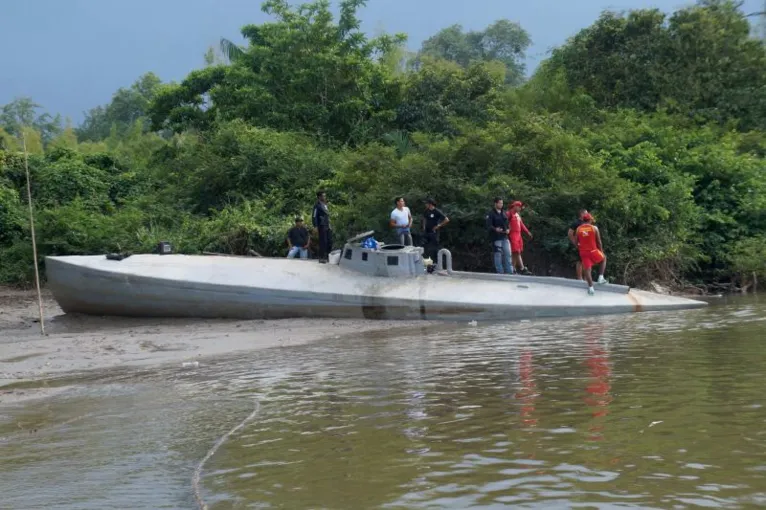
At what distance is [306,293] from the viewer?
1593 centimetres

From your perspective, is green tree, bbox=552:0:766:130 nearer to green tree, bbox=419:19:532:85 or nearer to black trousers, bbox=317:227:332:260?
black trousers, bbox=317:227:332:260

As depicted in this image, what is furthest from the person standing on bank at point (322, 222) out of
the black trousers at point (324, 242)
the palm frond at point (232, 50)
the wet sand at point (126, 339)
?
the palm frond at point (232, 50)

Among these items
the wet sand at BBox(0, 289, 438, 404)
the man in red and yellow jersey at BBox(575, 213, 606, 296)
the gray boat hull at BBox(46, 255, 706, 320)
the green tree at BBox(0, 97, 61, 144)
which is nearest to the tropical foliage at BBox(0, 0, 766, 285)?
the man in red and yellow jersey at BBox(575, 213, 606, 296)

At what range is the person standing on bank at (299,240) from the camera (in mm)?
19188

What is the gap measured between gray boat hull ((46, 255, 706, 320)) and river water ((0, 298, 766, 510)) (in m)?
4.16

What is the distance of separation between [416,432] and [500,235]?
11.1 m

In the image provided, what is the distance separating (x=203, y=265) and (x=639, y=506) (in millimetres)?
13013

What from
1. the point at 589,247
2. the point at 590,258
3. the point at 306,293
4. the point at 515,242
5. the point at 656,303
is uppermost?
the point at 515,242

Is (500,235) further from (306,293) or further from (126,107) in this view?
(126,107)

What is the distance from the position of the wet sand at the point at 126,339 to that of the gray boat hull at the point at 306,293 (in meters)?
0.28

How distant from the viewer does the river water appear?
5.47 m

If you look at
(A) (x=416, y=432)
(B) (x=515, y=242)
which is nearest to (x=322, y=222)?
(B) (x=515, y=242)

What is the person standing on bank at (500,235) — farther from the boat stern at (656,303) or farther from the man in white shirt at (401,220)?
the boat stern at (656,303)

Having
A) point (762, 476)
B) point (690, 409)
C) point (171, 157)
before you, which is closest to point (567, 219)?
point (690, 409)
